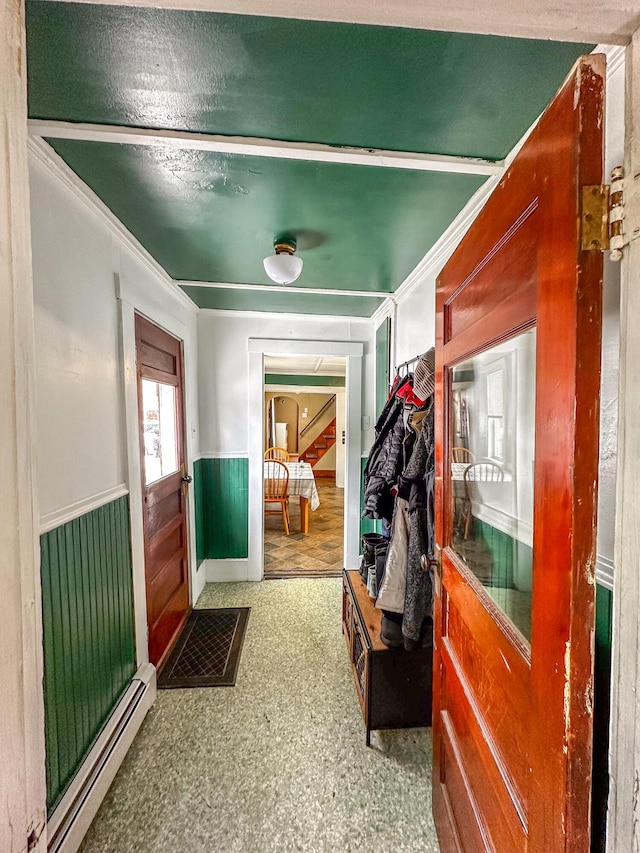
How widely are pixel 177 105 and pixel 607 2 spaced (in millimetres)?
947

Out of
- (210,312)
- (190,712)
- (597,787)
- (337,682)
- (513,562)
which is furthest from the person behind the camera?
(210,312)

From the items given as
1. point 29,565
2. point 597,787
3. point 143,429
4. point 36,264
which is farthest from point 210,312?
point 597,787

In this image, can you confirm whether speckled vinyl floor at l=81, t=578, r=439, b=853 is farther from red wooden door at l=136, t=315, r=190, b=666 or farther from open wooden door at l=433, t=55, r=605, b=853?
red wooden door at l=136, t=315, r=190, b=666

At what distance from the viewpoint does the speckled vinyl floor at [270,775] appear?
115 cm

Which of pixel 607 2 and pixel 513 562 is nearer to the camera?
pixel 607 2

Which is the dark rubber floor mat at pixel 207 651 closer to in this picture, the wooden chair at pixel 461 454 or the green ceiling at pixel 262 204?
the wooden chair at pixel 461 454

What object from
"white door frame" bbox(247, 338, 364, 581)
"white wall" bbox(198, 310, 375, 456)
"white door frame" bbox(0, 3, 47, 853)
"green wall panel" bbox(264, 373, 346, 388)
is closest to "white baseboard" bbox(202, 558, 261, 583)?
"white door frame" bbox(247, 338, 364, 581)

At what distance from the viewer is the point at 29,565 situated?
1.65 feet

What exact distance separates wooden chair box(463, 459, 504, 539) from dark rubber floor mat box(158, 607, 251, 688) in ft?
5.25

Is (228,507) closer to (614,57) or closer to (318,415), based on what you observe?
(614,57)

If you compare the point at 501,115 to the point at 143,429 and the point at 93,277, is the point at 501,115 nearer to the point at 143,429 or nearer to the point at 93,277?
the point at 93,277

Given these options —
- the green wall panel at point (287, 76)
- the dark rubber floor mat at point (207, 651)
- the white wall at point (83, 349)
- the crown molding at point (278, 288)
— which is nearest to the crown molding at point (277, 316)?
the crown molding at point (278, 288)

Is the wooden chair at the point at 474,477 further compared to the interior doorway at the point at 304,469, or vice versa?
the interior doorway at the point at 304,469

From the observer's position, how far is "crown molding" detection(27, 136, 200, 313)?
1074 mm
